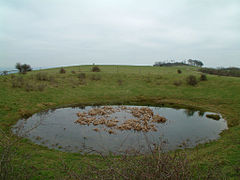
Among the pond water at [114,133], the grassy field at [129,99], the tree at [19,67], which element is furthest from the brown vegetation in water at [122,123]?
the tree at [19,67]

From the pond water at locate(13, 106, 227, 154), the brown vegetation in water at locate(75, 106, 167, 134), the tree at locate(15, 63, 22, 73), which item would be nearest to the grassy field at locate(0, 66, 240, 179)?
the pond water at locate(13, 106, 227, 154)

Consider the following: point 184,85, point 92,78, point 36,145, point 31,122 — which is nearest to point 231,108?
point 184,85

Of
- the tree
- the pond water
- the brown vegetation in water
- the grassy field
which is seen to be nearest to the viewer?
the grassy field

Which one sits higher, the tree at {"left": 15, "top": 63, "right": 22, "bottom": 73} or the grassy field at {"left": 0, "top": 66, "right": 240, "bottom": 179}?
the tree at {"left": 15, "top": 63, "right": 22, "bottom": 73}

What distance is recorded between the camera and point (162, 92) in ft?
96.9

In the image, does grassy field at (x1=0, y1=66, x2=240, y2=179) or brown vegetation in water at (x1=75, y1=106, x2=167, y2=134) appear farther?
brown vegetation in water at (x1=75, y1=106, x2=167, y2=134)

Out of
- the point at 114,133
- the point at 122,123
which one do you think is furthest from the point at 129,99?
the point at 114,133

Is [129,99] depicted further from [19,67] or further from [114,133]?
[19,67]

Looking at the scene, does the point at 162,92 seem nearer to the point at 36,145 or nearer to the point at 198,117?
the point at 198,117

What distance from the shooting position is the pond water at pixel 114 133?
36.3 feet

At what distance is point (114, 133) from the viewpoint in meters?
13.2

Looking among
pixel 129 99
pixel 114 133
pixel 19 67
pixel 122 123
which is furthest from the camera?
pixel 19 67

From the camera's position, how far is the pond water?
11070mm

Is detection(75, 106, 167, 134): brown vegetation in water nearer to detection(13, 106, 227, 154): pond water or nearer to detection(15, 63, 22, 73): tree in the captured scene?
detection(13, 106, 227, 154): pond water
